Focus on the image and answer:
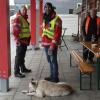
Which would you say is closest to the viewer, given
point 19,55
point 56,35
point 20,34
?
point 56,35

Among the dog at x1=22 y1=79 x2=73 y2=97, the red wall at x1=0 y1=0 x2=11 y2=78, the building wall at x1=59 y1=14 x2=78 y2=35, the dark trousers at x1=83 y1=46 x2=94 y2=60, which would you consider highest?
the red wall at x1=0 y1=0 x2=11 y2=78

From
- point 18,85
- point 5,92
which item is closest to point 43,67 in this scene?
point 18,85

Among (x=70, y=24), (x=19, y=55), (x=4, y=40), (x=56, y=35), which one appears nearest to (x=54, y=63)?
(x=56, y=35)

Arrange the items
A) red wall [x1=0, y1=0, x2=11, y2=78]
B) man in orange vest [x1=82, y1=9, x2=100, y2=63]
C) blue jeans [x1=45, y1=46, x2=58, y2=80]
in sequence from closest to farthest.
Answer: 1. red wall [x1=0, y1=0, x2=11, y2=78]
2. blue jeans [x1=45, y1=46, x2=58, y2=80]
3. man in orange vest [x1=82, y1=9, x2=100, y2=63]

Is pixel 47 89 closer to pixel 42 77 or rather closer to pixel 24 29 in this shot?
pixel 42 77

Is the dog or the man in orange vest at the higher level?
the man in orange vest

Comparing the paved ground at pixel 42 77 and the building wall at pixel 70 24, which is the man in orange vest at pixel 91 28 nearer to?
the paved ground at pixel 42 77

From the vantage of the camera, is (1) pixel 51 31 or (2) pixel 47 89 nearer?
(2) pixel 47 89

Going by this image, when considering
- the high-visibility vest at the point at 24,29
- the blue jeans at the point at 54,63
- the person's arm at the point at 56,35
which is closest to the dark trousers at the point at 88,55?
the high-visibility vest at the point at 24,29

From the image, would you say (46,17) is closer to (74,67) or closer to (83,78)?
(83,78)

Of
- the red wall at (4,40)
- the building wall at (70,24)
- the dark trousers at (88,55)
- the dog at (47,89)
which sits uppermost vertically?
the red wall at (4,40)

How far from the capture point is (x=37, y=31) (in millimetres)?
17125

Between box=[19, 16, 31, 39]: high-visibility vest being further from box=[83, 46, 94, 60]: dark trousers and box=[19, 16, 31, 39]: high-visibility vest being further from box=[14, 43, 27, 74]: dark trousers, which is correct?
box=[83, 46, 94, 60]: dark trousers

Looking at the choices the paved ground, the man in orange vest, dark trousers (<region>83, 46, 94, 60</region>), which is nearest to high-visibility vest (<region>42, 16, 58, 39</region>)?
the paved ground
